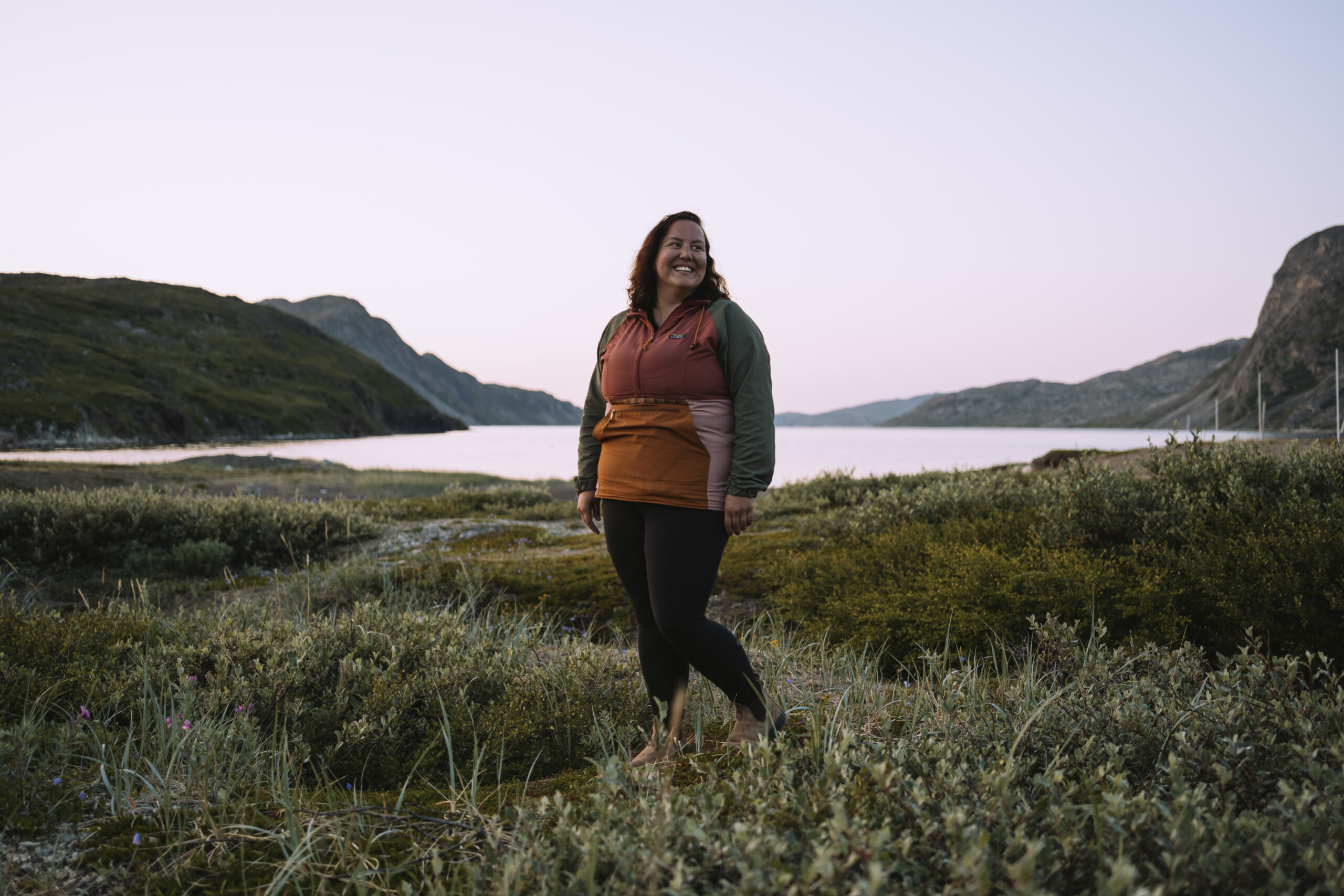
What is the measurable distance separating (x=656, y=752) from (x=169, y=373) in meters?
107

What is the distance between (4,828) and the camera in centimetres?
218

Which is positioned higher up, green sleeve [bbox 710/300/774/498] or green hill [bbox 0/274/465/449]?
green hill [bbox 0/274/465/449]

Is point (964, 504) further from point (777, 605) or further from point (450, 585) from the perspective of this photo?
point (450, 585)

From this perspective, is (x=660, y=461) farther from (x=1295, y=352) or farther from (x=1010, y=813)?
(x=1295, y=352)

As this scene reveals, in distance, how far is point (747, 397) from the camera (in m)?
2.91

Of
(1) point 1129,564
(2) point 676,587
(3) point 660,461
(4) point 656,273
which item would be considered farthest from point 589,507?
(1) point 1129,564

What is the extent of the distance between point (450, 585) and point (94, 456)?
3641 cm

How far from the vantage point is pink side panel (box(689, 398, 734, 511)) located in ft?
9.57

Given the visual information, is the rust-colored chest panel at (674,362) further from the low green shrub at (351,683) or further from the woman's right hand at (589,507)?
the low green shrub at (351,683)

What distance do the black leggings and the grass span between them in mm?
317

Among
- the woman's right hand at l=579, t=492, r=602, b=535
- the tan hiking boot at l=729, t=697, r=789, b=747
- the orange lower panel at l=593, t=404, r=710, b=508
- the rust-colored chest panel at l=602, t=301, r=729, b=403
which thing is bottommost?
the tan hiking boot at l=729, t=697, r=789, b=747

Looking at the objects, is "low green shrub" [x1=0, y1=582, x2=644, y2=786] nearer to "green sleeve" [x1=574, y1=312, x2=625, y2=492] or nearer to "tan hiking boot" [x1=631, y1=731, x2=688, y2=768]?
"tan hiking boot" [x1=631, y1=731, x2=688, y2=768]

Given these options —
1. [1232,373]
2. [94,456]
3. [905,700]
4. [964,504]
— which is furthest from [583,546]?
[1232,373]

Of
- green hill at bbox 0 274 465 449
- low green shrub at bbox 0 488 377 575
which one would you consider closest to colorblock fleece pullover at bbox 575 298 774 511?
low green shrub at bbox 0 488 377 575
